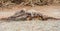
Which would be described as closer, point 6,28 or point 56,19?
point 6,28

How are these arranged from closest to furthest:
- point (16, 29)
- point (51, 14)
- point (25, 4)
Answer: point (16, 29), point (51, 14), point (25, 4)

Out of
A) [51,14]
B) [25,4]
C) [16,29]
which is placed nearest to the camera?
[16,29]

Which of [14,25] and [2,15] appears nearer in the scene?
[14,25]

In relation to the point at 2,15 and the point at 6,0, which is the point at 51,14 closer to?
the point at 2,15

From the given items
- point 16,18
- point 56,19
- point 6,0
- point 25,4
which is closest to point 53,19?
point 56,19

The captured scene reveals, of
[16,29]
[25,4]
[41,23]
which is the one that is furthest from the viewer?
[25,4]

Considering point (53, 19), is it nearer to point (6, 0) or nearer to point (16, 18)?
point (16, 18)

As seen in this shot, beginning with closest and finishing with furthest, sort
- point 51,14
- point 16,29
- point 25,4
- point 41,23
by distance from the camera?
point 16,29 < point 41,23 < point 51,14 < point 25,4

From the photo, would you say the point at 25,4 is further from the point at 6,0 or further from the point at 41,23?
the point at 41,23

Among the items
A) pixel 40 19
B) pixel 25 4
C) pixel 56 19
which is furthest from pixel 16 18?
pixel 25 4
